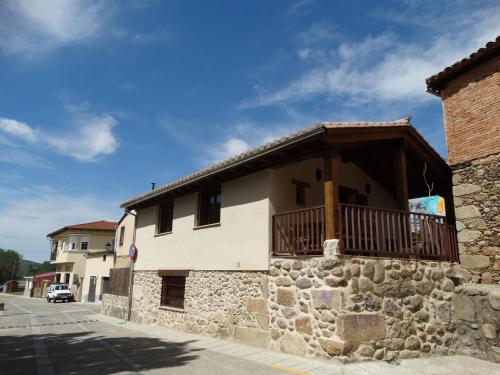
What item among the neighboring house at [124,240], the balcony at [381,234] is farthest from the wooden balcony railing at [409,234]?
the neighboring house at [124,240]

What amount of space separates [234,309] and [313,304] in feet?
9.74

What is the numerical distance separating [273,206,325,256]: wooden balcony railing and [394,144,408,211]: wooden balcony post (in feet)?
6.34

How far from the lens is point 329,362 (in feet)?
23.7

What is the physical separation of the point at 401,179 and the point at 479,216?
187 cm

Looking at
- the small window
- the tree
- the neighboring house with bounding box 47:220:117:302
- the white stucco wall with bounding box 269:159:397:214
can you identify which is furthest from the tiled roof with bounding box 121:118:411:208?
the tree

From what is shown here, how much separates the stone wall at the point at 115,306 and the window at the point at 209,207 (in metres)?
6.41

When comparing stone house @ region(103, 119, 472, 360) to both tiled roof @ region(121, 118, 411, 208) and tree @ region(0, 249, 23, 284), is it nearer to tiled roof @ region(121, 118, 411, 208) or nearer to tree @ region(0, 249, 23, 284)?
tiled roof @ region(121, 118, 411, 208)

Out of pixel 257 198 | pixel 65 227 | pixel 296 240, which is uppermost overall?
pixel 65 227

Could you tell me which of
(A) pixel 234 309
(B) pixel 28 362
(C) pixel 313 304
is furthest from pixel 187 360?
(B) pixel 28 362

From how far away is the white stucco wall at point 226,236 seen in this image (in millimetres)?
9664

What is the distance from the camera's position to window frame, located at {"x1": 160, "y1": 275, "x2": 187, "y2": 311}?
42.1ft

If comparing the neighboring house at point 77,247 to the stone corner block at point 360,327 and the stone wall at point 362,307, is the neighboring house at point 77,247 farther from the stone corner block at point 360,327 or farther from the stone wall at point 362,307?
the stone corner block at point 360,327

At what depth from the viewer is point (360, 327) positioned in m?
7.33

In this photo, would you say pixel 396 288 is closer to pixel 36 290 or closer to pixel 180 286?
pixel 180 286
